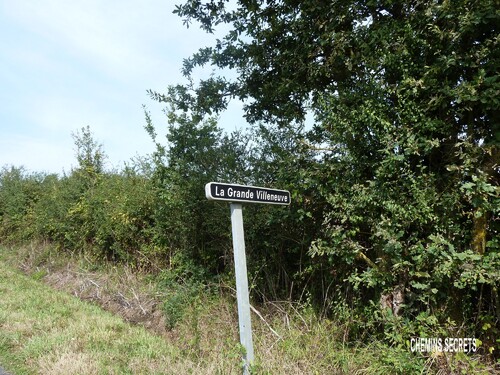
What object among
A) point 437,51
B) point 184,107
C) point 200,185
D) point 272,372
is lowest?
point 272,372

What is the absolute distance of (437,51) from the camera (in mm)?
3840

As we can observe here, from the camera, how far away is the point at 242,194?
3.70 metres

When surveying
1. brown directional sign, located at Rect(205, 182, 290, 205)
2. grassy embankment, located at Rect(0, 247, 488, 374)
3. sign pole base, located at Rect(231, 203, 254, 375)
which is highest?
brown directional sign, located at Rect(205, 182, 290, 205)

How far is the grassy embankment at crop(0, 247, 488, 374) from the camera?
4.07 m

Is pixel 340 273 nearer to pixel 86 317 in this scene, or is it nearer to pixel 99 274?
pixel 86 317

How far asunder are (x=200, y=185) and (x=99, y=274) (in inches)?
199

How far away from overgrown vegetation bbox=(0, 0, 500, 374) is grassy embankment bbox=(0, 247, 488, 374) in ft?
0.96

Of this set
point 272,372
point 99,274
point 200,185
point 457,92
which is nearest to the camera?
point 457,92

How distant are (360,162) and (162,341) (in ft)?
12.7

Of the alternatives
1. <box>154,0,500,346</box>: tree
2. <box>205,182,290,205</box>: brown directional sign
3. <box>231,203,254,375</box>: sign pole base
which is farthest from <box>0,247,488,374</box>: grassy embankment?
<box>205,182,290,205</box>: brown directional sign

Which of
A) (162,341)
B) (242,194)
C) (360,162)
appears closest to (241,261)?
(242,194)

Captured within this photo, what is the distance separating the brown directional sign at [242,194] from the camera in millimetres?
3463

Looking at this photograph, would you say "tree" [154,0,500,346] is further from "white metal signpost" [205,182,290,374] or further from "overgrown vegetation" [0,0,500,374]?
"white metal signpost" [205,182,290,374]

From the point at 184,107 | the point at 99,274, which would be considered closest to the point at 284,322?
the point at 184,107
